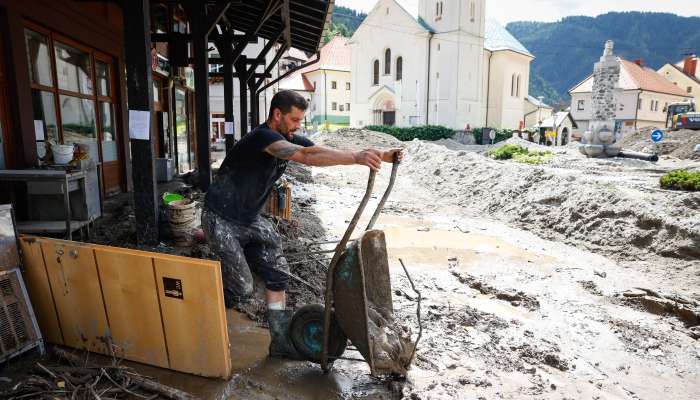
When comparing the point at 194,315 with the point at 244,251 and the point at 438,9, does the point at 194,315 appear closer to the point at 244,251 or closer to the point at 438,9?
the point at 244,251

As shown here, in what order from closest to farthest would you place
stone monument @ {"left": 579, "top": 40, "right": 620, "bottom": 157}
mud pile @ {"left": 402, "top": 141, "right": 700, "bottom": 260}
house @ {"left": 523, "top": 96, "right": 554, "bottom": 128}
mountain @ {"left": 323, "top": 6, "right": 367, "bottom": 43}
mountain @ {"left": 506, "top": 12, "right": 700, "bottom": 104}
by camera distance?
mud pile @ {"left": 402, "top": 141, "right": 700, "bottom": 260} < stone monument @ {"left": 579, "top": 40, "right": 620, "bottom": 157} < house @ {"left": 523, "top": 96, "right": 554, "bottom": 128} < mountain @ {"left": 323, "top": 6, "right": 367, "bottom": 43} < mountain @ {"left": 506, "top": 12, "right": 700, "bottom": 104}

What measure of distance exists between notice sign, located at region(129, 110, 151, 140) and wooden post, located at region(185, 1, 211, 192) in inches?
95.9

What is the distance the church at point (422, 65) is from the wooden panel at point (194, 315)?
34744 millimetres

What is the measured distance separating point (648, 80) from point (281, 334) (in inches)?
2442

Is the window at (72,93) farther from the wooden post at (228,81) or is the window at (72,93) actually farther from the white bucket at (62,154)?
the wooden post at (228,81)

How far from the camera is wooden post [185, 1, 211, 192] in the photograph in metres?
6.45

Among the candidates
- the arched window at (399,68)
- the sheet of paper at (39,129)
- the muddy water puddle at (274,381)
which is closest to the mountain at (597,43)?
the arched window at (399,68)

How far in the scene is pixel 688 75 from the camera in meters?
60.4

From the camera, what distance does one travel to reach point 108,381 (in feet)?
8.35

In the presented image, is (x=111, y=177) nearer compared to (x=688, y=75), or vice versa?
(x=111, y=177)

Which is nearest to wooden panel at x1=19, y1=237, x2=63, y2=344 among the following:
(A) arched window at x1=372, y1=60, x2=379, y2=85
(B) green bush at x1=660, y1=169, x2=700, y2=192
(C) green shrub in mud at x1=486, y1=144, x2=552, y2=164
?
(B) green bush at x1=660, y1=169, x2=700, y2=192

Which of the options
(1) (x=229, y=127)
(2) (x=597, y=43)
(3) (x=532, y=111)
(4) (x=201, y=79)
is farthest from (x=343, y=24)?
(2) (x=597, y=43)

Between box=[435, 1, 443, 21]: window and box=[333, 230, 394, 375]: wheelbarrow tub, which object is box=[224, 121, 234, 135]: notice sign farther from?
box=[435, 1, 443, 21]: window

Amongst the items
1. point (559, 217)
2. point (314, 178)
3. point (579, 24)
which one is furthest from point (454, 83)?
point (579, 24)
